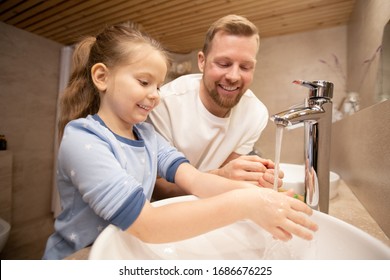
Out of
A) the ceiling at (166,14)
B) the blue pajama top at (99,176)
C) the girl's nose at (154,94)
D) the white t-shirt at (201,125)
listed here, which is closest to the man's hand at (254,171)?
the blue pajama top at (99,176)

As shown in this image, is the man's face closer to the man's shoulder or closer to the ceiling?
the man's shoulder

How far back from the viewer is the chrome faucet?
0.41 meters

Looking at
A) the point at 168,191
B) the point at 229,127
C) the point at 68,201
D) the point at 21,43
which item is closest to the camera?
the point at 68,201

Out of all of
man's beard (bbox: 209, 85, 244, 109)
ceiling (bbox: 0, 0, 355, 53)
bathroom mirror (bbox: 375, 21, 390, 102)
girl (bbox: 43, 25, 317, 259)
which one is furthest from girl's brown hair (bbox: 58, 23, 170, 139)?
ceiling (bbox: 0, 0, 355, 53)

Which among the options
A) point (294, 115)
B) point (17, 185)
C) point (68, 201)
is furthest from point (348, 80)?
point (17, 185)

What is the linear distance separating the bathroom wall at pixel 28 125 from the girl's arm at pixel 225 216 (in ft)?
4.07

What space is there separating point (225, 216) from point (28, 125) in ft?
4.63

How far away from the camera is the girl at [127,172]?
35 centimetres

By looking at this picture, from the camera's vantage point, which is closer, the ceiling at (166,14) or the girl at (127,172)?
the girl at (127,172)

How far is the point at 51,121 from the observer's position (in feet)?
4.90

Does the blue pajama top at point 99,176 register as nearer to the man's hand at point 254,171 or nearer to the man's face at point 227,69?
the man's hand at point 254,171
